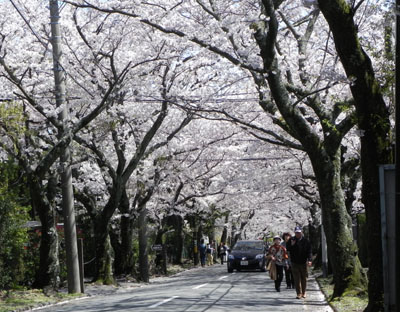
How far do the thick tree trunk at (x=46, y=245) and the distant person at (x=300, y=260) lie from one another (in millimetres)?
7099

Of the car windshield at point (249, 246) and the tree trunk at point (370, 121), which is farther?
the car windshield at point (249, 246)

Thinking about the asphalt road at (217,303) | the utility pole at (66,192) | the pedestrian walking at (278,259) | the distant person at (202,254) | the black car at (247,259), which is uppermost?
the utility pole at (66,192)

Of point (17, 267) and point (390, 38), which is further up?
point (390, 38)

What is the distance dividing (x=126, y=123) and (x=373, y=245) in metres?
16.0

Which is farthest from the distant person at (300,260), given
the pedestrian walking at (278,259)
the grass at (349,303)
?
the pedestrian walking at (278,259)

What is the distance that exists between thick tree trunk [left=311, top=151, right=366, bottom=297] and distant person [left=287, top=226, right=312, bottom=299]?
85cm

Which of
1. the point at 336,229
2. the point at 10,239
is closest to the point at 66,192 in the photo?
the point at 10,239

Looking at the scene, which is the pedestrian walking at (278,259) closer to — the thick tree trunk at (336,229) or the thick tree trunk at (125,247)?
the thick tree trunk at (336,229)

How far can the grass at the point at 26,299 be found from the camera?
1519cm

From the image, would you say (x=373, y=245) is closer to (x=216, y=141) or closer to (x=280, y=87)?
(x=280, y=87)

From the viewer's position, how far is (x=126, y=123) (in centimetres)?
2497

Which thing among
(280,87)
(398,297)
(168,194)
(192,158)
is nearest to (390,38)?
(280,87)

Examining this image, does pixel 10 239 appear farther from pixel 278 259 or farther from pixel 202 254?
pixel 202 254

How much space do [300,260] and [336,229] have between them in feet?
4.56
